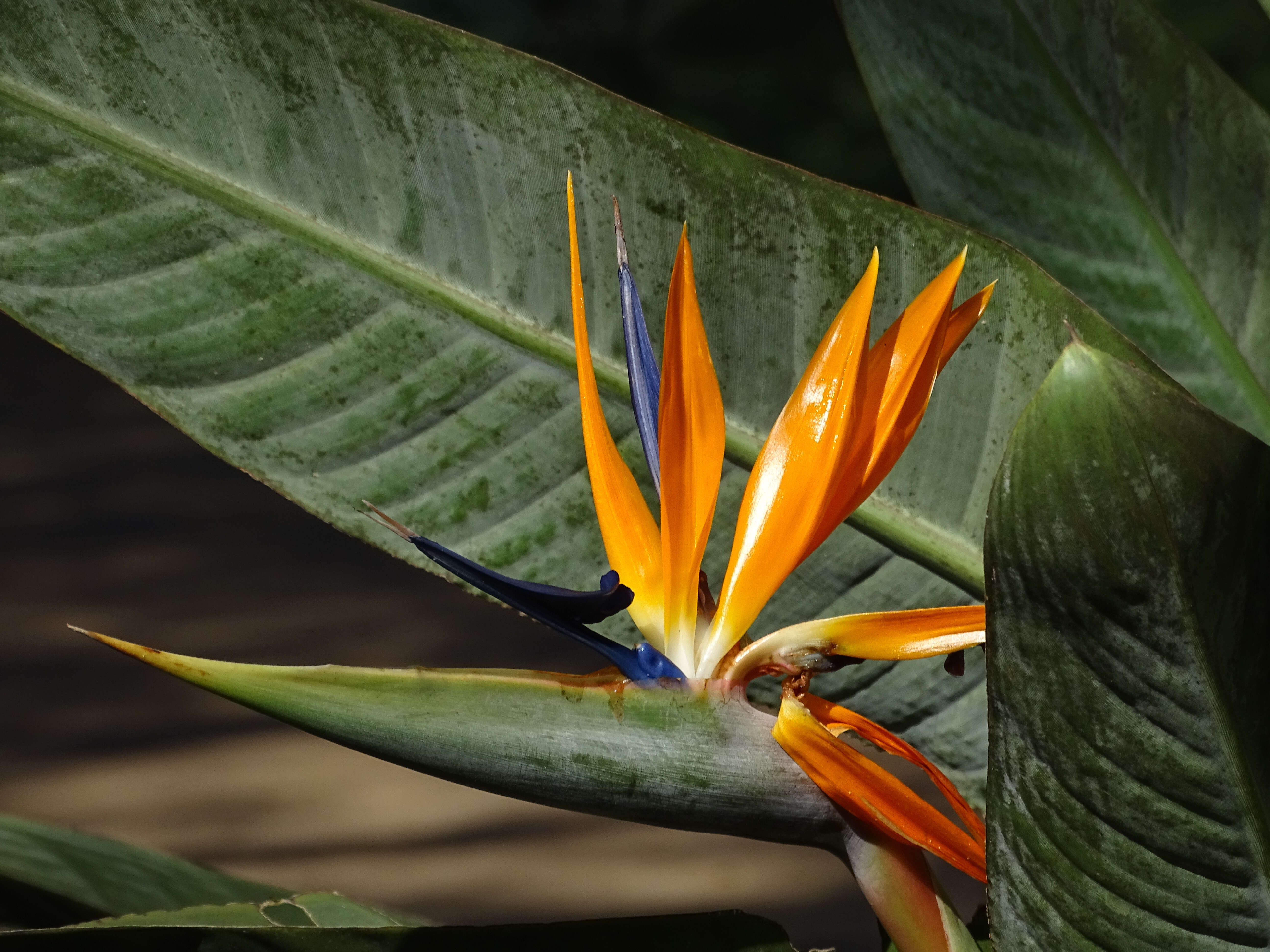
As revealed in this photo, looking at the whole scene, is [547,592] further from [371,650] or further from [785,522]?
[371,650]

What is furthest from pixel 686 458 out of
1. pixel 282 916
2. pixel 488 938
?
pixel 282 916

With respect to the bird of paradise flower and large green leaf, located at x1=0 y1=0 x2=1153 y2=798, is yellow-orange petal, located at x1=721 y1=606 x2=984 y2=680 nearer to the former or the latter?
the bird of paradise flower

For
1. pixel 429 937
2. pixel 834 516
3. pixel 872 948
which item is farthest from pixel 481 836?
pixel 834 516

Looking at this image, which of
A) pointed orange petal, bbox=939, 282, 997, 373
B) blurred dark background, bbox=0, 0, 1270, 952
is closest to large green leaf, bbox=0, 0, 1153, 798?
pointed orange petal, bbox=939, 282, 997, 373

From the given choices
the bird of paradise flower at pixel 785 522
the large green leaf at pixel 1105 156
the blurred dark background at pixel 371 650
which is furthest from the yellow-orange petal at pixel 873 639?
the blurred dark background at pixel 371 650

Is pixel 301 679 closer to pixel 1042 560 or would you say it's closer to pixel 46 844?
pixel 1042 560
